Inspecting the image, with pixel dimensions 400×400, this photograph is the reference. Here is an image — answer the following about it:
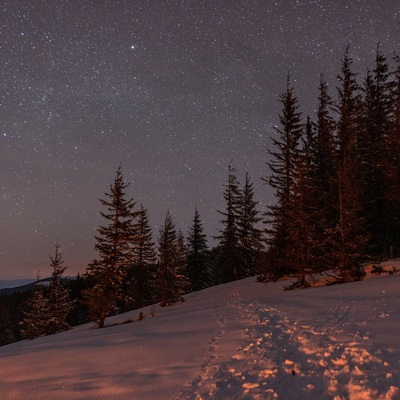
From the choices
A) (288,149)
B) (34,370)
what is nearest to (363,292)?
(34,370)

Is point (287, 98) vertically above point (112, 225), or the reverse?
point (287, 98)

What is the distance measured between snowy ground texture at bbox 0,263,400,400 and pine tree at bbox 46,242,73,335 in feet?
87.9

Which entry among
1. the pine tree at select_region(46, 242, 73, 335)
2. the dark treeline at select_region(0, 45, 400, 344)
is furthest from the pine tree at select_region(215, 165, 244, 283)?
the pine tree at select_region(46, 242, 73, 335)

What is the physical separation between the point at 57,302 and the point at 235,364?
3198 centimetres

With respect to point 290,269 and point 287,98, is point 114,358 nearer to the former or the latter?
point 290,269

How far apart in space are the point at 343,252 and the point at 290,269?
24.6 feet

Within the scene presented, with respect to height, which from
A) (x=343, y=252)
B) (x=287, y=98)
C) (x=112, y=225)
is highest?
(x=287, y=98)

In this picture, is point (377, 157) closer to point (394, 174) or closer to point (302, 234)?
point (394, 174)

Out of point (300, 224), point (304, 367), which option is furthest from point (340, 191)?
point (304, 367)

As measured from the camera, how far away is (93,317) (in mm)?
21828

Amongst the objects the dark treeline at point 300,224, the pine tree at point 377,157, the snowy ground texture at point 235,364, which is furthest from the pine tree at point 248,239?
the snowy ground texture at point 235,364

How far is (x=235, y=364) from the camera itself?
615cm

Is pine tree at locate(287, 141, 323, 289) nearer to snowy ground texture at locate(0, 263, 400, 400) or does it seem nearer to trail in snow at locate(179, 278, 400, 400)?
snowy ground texture at locate(0, 263, 400, 400)

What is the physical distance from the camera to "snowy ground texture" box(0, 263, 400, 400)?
4.96 m
